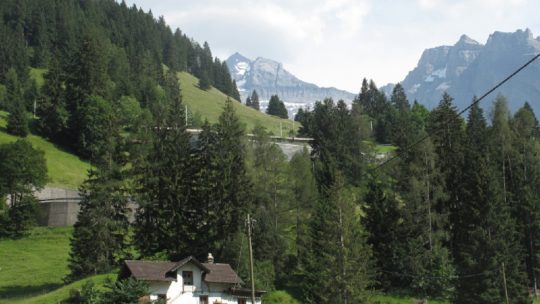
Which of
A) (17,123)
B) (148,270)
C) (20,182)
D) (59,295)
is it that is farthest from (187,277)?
(17,123)

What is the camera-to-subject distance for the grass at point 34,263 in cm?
6144

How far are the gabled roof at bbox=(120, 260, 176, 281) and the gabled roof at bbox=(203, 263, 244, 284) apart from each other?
290cm

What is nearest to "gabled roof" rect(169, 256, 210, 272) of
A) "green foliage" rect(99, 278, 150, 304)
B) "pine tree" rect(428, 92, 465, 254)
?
"green foliage" rect(99, 278, 150, 304)

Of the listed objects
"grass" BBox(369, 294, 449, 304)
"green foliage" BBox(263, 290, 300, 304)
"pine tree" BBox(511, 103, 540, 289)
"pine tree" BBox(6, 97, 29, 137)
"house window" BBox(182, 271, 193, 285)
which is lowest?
"grass" BBox(369, 294, 449, 304)

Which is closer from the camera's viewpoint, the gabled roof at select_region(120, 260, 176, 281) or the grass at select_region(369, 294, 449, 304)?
the gabled roof at select_region(120, 260, 176, 281)

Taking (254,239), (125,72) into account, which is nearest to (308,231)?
(254,239)

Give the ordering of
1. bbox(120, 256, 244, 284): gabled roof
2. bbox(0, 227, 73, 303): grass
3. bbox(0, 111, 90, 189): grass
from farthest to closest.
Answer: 1. bbox(0, 111, 90, 189): grass
2. bbox(0, 227, 73, 303): grass
3. bbox(120, 256, 244, 284): gabled roof

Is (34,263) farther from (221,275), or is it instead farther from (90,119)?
(90,119)

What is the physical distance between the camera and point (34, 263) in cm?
7088

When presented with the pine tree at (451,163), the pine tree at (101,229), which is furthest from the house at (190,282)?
the pine tree at (451,163)

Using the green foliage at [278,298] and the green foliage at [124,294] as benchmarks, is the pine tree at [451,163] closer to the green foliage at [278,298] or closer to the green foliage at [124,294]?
the green foliage at [278,298]

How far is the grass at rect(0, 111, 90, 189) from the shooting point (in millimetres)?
101062

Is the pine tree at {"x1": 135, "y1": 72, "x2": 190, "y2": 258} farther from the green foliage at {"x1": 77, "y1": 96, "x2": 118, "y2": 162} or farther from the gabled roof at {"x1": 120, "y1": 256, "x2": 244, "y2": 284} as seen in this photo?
the green foliage at {"x1": 77, "y1": 96, "x2": 118, "y2": 162}

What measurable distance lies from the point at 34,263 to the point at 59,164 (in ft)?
129
